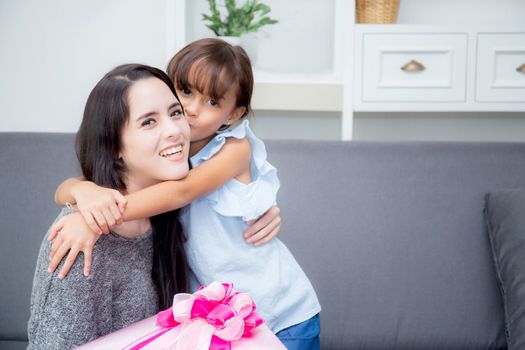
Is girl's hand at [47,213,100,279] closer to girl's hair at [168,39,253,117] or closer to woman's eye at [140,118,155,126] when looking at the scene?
woman's eye at [140,118,155,126]

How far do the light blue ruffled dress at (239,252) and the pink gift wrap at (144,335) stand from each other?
0.30 meters

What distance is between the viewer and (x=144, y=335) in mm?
868

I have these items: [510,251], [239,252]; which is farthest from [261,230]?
[510,251]

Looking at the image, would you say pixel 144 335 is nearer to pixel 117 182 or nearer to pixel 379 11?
pixel 117 182

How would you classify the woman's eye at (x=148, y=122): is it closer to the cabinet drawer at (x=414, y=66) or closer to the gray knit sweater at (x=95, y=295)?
the gray knit sweater at (x=95, y=295)

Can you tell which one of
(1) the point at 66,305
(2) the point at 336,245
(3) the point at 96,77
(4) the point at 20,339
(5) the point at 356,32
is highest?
(5) the point at 356,32

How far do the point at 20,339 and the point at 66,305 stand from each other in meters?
0.67

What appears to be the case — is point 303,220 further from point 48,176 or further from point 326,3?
point 326,3

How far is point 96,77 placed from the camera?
2.58 m

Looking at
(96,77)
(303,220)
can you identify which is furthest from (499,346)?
(96,77)

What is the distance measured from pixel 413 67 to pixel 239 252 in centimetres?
114

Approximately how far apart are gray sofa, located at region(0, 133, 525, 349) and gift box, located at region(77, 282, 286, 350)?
670 mm

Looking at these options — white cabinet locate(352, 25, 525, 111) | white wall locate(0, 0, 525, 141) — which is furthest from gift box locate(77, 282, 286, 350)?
white wall locate(0, 0, 525, 141)

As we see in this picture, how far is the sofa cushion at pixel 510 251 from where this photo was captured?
133cm
